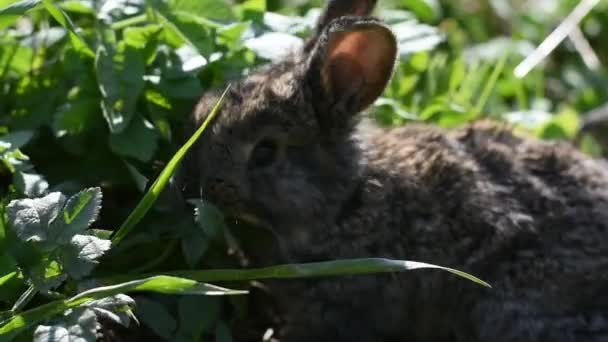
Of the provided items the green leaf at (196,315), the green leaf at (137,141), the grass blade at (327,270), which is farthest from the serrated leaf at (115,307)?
the green leaf at (137,141)

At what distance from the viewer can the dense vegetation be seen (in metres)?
3.32

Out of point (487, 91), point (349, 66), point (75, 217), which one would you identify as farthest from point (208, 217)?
point (487, 91)

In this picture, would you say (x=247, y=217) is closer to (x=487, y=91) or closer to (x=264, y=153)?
(x=264, y=153)

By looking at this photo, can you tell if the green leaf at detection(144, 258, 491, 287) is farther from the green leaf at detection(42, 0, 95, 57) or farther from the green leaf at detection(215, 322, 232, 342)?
the green leaf at detection(42, 0, 95, 57)

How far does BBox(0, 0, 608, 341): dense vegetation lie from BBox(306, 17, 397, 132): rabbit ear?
34 centimetres

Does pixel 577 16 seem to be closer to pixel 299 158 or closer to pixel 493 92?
pixel 493 92

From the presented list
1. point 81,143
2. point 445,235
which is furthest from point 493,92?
point 81,143

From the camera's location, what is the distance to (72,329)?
320 centimetres

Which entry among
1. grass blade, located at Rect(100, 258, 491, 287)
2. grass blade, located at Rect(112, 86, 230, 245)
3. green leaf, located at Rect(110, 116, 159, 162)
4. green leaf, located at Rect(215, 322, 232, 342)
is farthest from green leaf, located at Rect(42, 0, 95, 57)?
green leaf, located at Rect(215, 322, 232, 342)

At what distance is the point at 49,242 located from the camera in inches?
130

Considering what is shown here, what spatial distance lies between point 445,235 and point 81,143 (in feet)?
4.76

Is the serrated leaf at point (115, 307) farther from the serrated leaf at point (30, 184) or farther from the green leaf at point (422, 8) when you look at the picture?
the green leaf at point (422, 8)

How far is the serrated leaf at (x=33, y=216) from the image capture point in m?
3.30

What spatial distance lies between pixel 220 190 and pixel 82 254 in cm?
71
